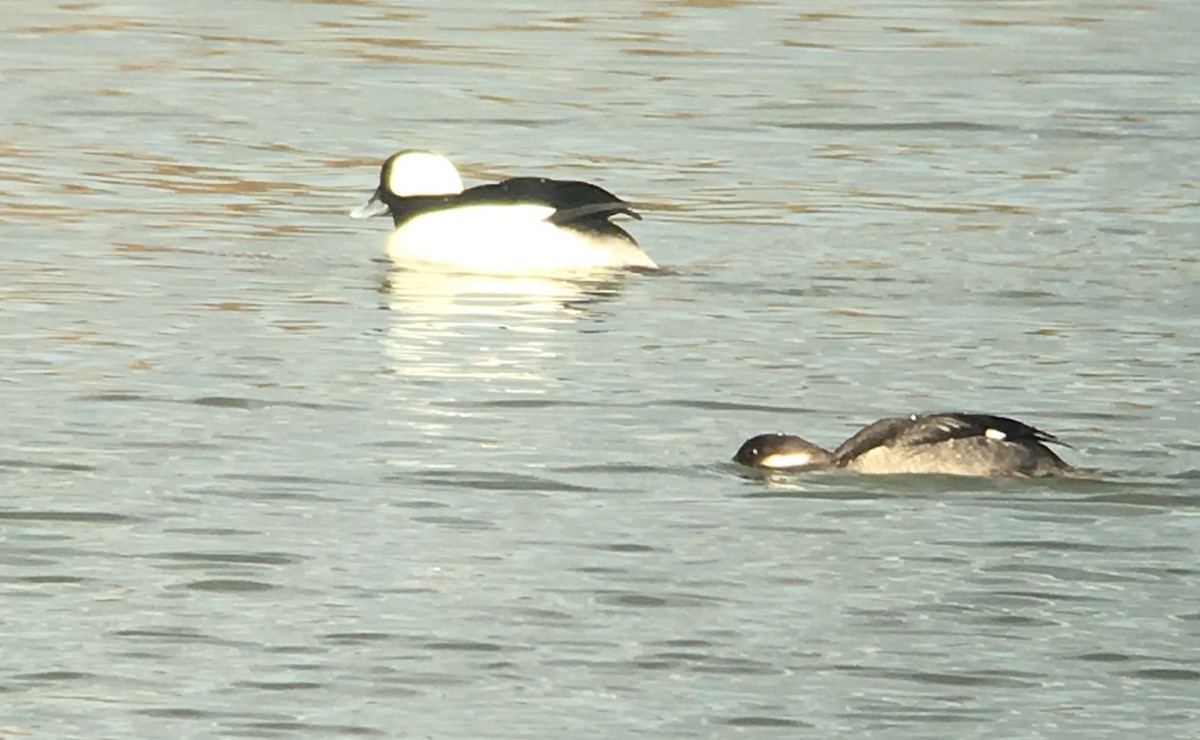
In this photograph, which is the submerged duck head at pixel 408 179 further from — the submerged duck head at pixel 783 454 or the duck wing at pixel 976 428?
the duck wing at pixel 976 428

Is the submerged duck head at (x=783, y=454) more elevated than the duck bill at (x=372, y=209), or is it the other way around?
the duck bill at (x=372, y=209)

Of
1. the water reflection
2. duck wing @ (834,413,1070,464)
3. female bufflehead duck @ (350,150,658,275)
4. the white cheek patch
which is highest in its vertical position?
female bufflehead duck @ (350,150,658,275)

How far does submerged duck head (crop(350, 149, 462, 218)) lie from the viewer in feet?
57.6

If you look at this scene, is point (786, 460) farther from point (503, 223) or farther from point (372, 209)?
point (372, 209)

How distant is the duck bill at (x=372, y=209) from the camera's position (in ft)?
57.7

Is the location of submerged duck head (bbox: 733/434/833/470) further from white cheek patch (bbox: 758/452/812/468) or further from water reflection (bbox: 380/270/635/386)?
water reflection (bbox: 380/270/635/386)

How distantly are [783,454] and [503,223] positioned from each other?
600 centimetres

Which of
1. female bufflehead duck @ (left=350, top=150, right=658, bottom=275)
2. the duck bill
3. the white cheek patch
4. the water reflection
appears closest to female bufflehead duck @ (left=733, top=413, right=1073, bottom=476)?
the white cheek patch

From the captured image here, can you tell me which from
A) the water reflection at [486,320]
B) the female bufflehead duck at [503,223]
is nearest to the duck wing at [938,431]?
the water reflection at [486,320]

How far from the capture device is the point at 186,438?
11.5 metres

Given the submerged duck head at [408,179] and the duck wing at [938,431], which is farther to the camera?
the submerged duck head at [408,179]

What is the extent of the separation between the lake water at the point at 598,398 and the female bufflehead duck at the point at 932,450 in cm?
9

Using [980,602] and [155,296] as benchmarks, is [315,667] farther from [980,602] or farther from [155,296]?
[155,296]

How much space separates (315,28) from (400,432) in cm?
1435
